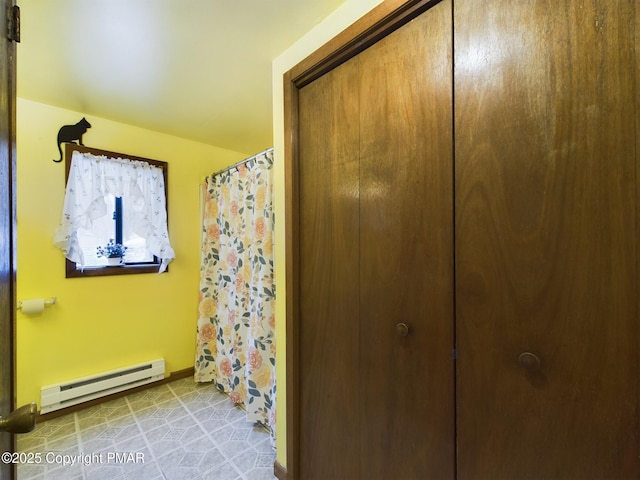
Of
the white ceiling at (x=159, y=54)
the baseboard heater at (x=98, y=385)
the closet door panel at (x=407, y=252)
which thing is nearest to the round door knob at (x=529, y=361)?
the closet door panel at (x=407, y=252)

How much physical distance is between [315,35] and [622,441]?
165 cm

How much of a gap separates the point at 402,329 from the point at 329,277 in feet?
1.25

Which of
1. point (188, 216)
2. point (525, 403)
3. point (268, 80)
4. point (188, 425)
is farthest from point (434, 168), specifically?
point (188, 216)

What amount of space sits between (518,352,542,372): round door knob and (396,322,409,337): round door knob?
0.99 ft

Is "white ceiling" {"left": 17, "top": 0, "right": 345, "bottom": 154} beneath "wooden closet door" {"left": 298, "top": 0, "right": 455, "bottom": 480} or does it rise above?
above

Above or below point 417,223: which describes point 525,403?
below

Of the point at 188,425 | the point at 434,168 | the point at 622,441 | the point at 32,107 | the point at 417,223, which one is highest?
the point at 32,107

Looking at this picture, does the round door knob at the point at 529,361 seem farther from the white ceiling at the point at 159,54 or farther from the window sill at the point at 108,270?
the window sill at the point at 108,270

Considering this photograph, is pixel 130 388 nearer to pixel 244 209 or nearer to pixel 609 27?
pixel 244 209

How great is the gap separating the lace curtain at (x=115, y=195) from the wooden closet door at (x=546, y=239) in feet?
7.90

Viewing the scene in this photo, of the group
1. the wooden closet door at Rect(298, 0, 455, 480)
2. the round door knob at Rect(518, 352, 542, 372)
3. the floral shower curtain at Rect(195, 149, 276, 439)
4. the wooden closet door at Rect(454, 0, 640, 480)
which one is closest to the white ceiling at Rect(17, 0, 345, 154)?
the wooden closet door at Rect(298, 0, 455, 480)

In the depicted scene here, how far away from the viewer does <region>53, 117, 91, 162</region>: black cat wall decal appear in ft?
6.44

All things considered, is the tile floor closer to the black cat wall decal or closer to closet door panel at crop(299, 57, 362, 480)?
closet door panel at crop(299, 57, 362, 480)

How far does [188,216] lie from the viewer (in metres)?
2.58
